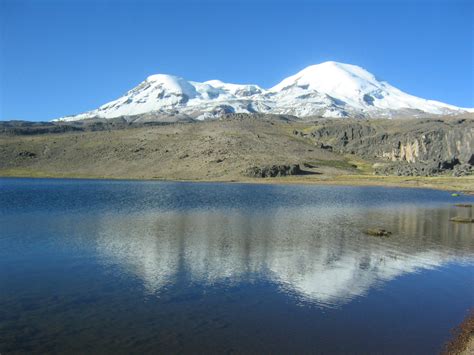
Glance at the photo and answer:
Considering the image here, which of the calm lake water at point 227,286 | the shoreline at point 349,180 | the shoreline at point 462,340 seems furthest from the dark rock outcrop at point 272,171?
the shoreline at point 462,340

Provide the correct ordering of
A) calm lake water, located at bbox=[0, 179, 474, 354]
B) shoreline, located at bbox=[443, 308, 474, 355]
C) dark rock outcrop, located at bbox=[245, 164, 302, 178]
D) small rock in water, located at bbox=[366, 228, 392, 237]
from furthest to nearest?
dark rock outcrop, located at bbox=[245, 164, 302, 178] < small rock in water, located at bbox=[366, 228, 392, 237] < calm lake water, located at bbox=[0, 179, 474, 354] < shoreline, located at bbox=[443, 308, 474, 355]

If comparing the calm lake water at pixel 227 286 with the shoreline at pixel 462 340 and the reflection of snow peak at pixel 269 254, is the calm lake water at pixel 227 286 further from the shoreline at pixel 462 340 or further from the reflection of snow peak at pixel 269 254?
the shoreline at pixel 462 340

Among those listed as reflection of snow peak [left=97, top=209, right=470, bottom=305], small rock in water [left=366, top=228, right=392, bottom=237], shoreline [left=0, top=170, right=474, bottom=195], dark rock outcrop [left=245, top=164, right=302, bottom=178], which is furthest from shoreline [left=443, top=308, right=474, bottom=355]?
dark rock outcrop [left=245, top=164, right=302, bottom=178]

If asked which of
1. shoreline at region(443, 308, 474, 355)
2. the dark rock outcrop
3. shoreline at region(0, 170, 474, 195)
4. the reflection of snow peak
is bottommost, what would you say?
shoreline at region(443, 308, 474, 355)

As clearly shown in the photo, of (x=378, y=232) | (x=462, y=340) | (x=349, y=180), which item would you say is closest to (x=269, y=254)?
(x=378, y=232)

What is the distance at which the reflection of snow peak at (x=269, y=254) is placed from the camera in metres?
31.3

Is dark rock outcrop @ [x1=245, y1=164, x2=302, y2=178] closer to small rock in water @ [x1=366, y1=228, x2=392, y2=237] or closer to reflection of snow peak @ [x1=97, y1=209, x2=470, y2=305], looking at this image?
reflection of snow peak @ [x1=97, y1=209, x2=470, y2=305]

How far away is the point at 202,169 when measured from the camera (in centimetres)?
19338

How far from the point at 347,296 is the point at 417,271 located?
10105 mm

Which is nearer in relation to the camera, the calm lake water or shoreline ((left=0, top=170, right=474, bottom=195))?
the calm lake water

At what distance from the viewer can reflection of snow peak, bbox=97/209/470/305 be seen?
1233 inches

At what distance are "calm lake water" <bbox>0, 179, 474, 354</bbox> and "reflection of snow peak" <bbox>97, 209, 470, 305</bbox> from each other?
0.43ft

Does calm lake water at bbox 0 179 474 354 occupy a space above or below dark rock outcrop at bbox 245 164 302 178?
below

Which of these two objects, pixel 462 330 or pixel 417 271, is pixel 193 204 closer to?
pixel 417 271
